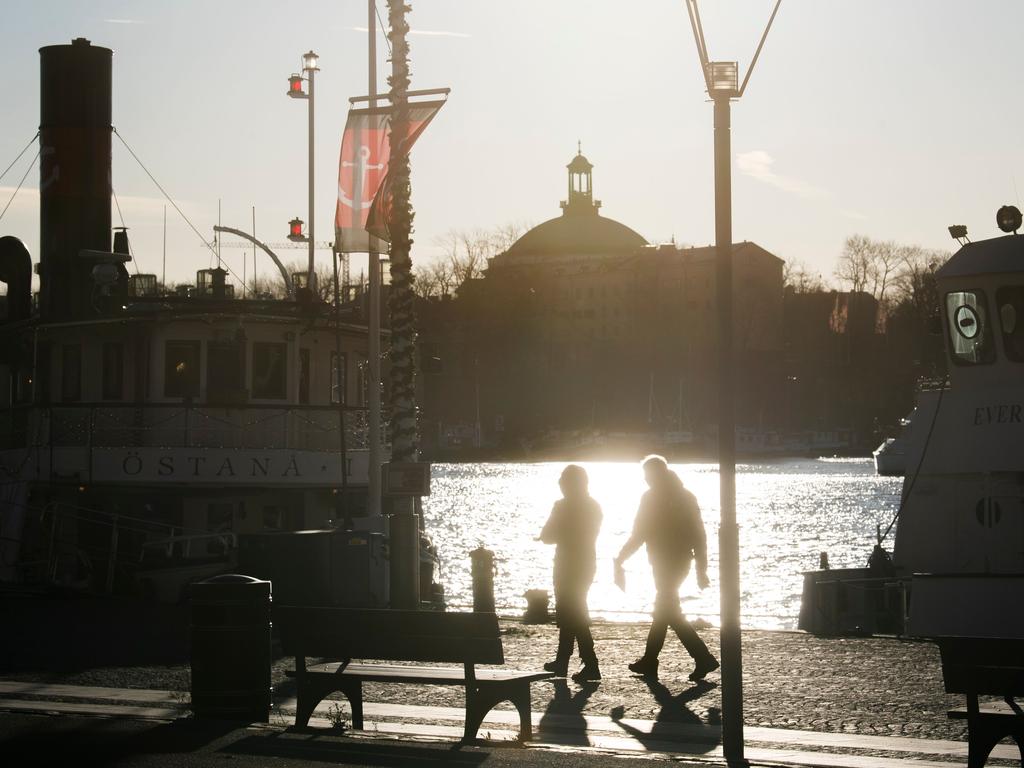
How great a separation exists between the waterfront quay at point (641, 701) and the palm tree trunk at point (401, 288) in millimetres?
8053

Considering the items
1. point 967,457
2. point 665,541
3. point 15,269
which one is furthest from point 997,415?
point 15,269

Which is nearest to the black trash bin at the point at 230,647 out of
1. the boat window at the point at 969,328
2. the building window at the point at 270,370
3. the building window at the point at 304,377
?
the boat window at the point at 969,328

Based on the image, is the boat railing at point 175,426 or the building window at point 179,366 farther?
the building window at point 179,366

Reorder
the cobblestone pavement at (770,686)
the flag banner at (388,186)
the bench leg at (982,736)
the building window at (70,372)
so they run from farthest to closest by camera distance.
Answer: the building window at (70,372) → the flag banner at (388,186) → the cobblestone pavement at (770,686) → the bench leg at (982,736)

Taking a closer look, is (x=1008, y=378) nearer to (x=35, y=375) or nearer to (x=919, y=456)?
(x=919, y=456)

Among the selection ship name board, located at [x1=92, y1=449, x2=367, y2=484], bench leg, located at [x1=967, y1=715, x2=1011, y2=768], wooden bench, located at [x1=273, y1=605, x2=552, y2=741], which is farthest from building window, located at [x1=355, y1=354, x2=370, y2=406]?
bench leg, located at [x1=967, y1=715, x2=1011, y2=768]

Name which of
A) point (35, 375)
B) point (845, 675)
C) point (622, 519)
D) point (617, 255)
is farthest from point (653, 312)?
point (845, 675)

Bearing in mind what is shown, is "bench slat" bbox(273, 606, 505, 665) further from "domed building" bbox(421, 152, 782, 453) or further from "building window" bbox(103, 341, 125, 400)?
"domed building" bbox(421, 152, 782, 453)

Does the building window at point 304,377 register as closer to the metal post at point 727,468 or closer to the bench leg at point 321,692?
the bench leg at point 321,692

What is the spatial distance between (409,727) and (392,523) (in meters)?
9.66

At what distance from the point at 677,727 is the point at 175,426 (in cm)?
1931

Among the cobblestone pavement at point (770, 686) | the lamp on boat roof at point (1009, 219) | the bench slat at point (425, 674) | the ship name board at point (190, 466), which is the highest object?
the lamp on boat roof at point (1009, 219)

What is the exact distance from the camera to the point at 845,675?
16578 millimetres

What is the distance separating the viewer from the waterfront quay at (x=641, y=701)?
40.6ft
